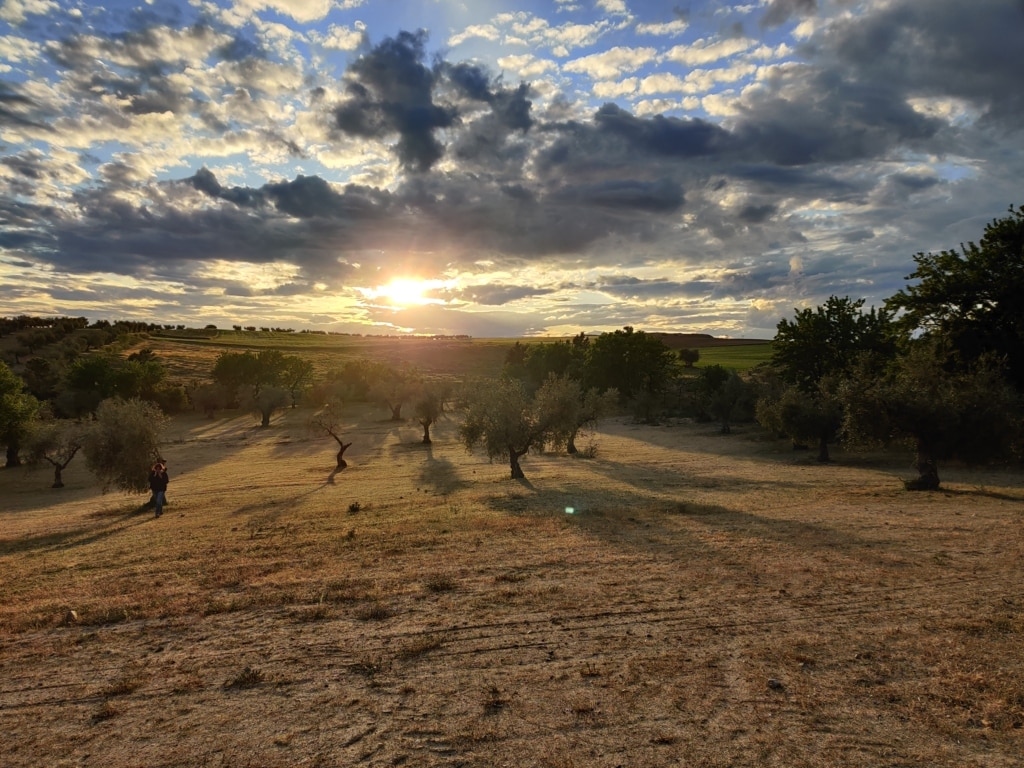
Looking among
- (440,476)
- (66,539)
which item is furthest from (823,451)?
(66,539)

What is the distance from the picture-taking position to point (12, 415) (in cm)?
4341

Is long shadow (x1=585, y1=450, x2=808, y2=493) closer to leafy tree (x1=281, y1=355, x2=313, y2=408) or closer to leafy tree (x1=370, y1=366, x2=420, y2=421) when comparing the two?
leafy tree (x1=370, y1=366, x2=420, y2=421)

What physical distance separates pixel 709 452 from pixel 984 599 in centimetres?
3669

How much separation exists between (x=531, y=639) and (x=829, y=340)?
46.3 meters

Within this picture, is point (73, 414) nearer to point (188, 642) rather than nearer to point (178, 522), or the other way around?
point (178, 522)

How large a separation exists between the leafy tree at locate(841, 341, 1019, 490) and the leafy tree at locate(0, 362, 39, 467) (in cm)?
5487

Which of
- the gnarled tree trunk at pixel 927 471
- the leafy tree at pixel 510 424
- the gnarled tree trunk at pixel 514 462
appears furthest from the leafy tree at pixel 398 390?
the gnarled tree trunk at pixel 927 471

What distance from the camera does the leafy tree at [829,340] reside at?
153 ft

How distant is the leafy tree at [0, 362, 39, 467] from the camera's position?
43.0 metres

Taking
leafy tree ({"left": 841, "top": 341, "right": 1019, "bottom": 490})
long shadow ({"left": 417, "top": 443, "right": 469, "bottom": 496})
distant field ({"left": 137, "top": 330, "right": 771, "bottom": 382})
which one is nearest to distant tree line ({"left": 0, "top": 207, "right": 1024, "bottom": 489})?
leafy tree ({"left": 841, "top": 341, "right": 1019, "bottom": 490})

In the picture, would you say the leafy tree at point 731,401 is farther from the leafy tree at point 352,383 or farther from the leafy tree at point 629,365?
the leafy tree at point 352,383

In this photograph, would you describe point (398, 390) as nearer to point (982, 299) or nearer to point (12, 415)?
point (12, 415)

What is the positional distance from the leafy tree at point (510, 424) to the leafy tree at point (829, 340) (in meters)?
25.3

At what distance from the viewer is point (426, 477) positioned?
34.9 metres
